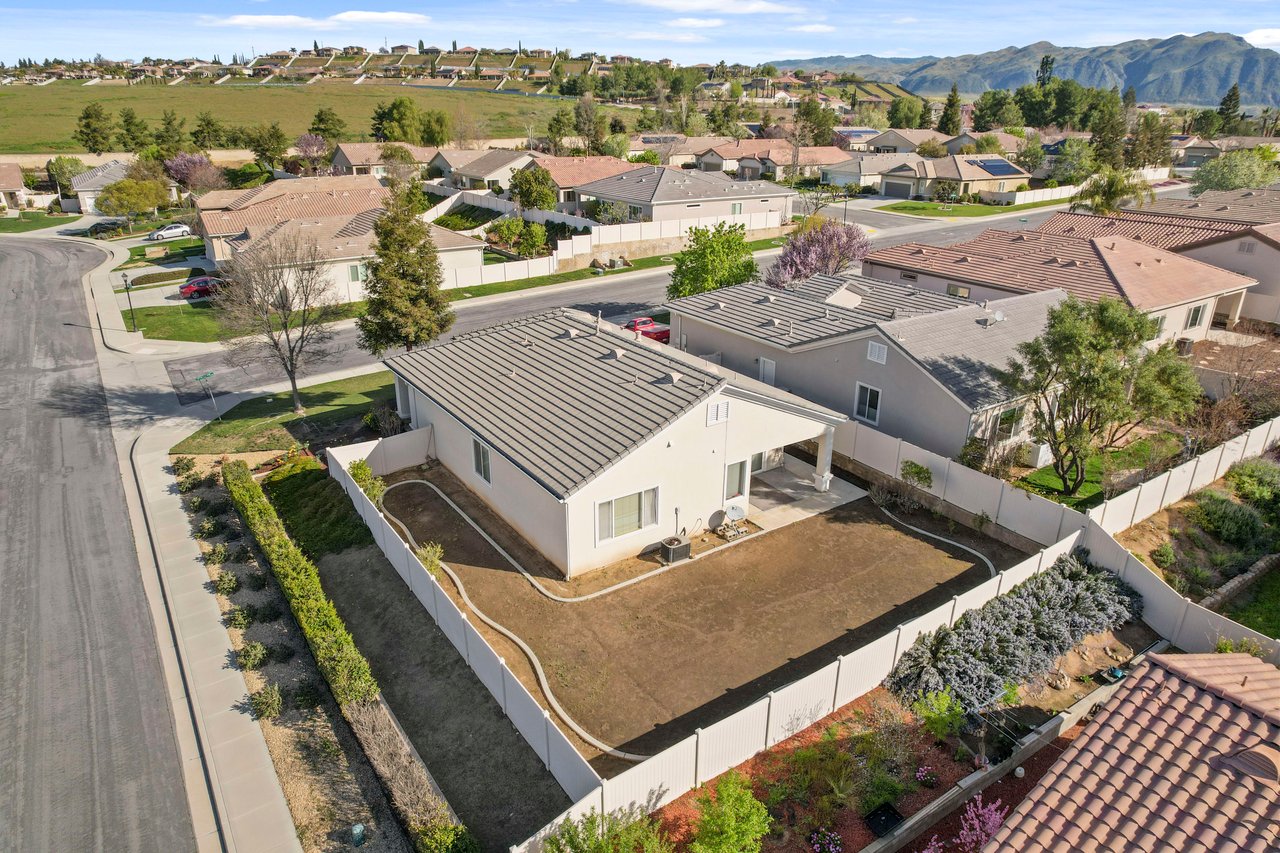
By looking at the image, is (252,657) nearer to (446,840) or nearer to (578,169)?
(446,840)

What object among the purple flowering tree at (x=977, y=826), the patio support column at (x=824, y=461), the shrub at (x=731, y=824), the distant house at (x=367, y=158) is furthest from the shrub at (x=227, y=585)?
the distant house at (x=367, y=158)

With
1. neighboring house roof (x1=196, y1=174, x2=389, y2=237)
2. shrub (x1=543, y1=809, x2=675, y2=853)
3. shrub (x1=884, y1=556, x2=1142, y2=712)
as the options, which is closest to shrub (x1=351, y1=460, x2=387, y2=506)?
shrub (x1=543, y1=809, x2=675, y2=853)

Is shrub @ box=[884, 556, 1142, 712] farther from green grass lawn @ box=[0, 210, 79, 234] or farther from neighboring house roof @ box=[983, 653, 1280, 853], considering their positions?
green grass lawn @ box=[0, 210, 79, 234]

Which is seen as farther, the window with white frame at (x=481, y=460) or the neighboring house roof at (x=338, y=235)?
the neighboring house roof at (x=338, y=235)

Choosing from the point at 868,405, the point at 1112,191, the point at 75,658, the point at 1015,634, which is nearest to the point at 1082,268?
the point at 868,405

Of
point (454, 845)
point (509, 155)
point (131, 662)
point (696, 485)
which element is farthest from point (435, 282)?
point (509, 155)

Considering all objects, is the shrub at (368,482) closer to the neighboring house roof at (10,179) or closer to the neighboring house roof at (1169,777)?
the neighboring house roof at (1169,777)

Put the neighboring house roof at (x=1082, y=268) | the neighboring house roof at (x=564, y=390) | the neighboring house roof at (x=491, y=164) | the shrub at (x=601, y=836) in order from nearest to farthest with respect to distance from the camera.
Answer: the shrub at (x=601, y=836), the neighboring house roof at (x=564, y=390), the neighboring house roof at (x=1082, y=268), the neighboring house roof at (x=491, y=164)
